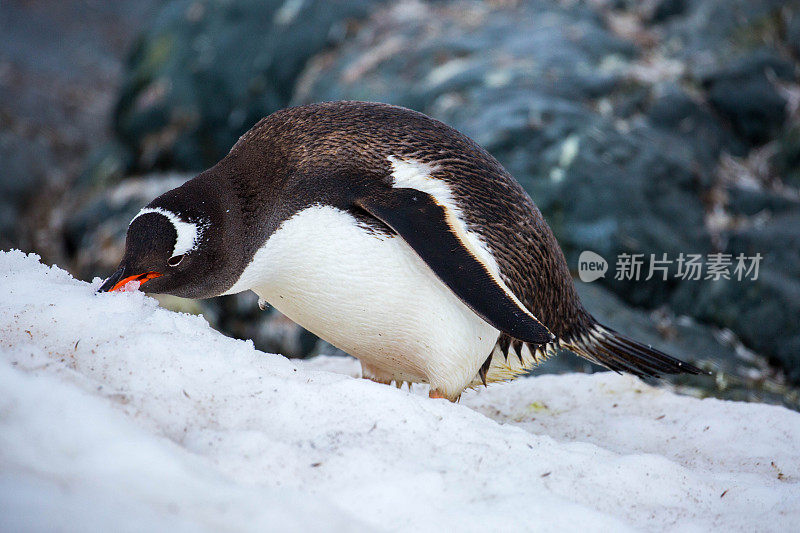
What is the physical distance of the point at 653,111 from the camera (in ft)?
16.3

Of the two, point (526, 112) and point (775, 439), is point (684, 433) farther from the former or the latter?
point (526, 112)

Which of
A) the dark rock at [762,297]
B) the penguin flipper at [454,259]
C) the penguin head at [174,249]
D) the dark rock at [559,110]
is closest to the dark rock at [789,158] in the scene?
the dark rock at [559,110]

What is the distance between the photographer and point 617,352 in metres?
2.73

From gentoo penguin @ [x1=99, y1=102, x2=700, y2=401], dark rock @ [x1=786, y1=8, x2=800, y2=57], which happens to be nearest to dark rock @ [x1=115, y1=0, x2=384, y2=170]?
dark rock @ [x1=786, y1=8, x2=800, y2=57]

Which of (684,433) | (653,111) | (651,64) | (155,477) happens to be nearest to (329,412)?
(155,477)

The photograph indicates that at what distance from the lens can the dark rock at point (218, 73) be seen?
6.23 metres

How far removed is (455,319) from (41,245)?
18.1ft

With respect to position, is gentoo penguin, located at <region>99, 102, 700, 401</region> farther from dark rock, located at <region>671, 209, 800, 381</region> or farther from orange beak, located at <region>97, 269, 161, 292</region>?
dark rock, located at <region>671, 209, 800, 381</region>

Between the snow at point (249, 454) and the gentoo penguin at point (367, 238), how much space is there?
276mm

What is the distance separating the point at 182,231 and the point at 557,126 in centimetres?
281

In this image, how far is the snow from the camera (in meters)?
1.25

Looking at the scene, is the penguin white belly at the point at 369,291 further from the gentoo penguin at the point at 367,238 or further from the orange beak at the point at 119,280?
the orange beak at the point at 119,280

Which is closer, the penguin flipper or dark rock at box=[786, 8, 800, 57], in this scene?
the penguin flipper

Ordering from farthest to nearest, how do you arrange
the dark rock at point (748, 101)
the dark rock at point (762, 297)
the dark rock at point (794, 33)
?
the dark rock at point (794, 33)
the dark rock at point (748, 101)
the dark rock at point (762, 297)
